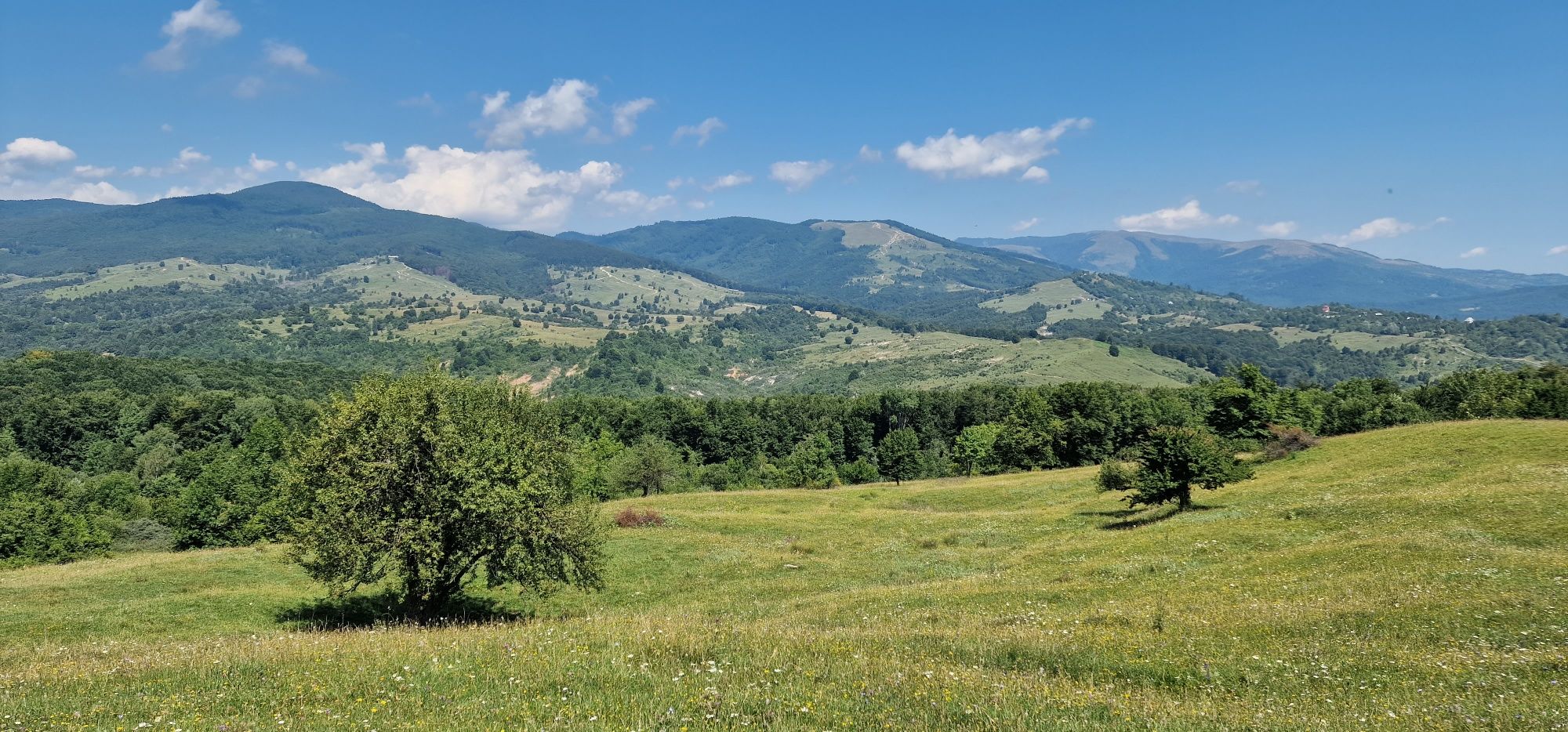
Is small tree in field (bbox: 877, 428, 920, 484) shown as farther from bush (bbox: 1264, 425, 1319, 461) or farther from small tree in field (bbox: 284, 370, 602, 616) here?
small tree in field (bbox: 284, 370, 602, 616)

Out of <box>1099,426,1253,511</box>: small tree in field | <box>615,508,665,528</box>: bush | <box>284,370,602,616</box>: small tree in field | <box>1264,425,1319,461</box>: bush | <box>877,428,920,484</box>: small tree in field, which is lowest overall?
<box>877,428,920,484</box>: small tree in field

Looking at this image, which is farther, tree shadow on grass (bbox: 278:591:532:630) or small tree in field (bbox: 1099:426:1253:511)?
small tree in field (bbox: 1099:426:1253:511)

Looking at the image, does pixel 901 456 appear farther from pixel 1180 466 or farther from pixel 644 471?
pixel 1180 466

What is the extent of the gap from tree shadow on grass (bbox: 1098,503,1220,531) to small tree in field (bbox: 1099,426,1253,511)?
0.62 metres

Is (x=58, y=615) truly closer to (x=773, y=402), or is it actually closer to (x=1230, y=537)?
(x=1230, y=537)

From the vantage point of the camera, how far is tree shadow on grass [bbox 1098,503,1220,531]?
48.1 m

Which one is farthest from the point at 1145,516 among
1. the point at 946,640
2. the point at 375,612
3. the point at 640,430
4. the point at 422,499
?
the point at 640,430

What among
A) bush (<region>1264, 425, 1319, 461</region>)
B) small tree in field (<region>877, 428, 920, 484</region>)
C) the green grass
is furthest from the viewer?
small tree in field (<region>877, 428, 920, 484</region>)

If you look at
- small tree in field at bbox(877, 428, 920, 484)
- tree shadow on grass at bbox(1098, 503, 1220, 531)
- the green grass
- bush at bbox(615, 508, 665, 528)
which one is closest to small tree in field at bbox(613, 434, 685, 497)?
small tree in field at bbox(877, 428, 920, 484)

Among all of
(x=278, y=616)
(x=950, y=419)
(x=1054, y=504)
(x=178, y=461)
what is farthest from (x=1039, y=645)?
(x=950, y=419)

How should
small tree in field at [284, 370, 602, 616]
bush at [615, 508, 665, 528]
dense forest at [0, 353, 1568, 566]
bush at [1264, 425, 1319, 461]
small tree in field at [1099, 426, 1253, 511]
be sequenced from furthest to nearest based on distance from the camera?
dense forest at [0, 353, 1568, 566] → bush at [1264, 425, 1319, 461] → bush at [615, 508, 665, 528] → small tree in field at [1099, 426, 1253, 511] → small tree in field at [284, 370, 602, 616]

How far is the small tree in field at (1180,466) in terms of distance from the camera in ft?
157

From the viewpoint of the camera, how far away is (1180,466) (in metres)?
49.0

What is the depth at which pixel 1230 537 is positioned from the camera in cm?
3616
